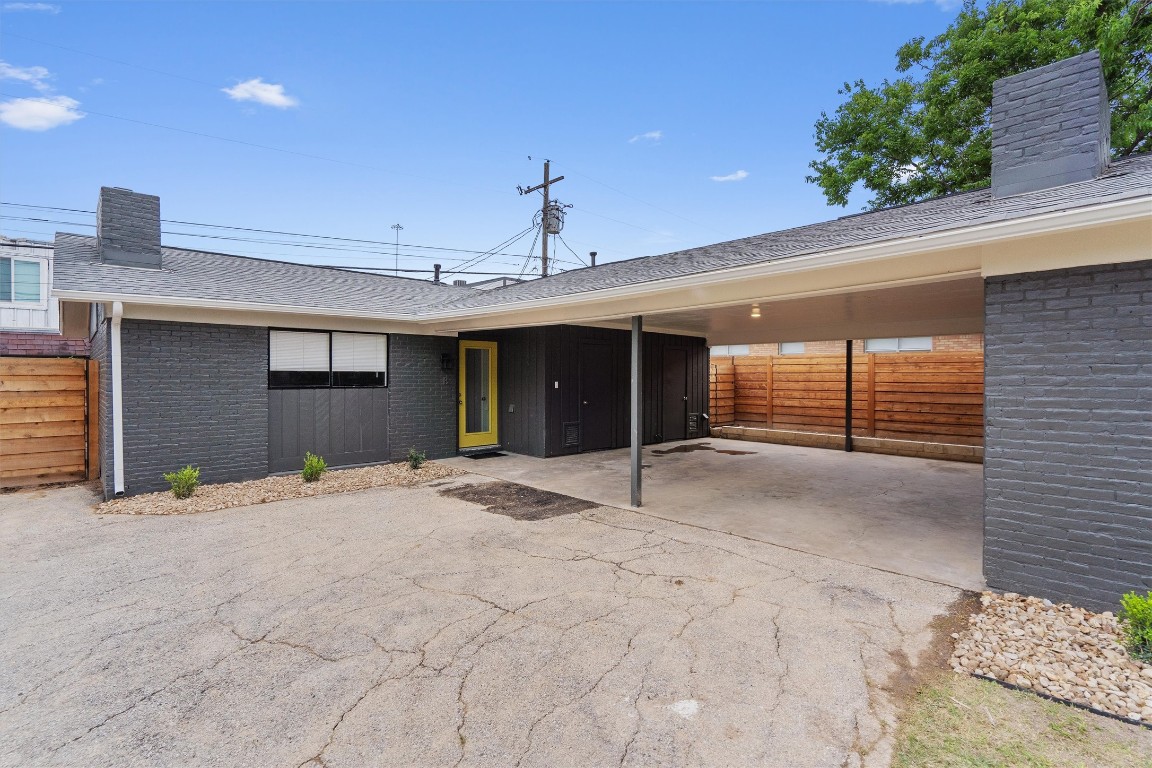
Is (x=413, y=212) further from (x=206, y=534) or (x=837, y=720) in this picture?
(x=837, y=720)

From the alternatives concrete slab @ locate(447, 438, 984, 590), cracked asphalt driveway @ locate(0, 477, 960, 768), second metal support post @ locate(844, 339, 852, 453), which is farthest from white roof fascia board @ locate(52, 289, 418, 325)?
second metal support post @ locate(844, 339, 852, 453)

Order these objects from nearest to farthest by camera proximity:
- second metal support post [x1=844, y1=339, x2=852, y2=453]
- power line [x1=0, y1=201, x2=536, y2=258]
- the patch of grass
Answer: the patch of grass, second metal support post [x1=844, y1=339, x2=852, y2=453], power line [x1=0, y1=201, x2=536, y2=258]

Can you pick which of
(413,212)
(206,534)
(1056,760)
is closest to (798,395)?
(1056,760)

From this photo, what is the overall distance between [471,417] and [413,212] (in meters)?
14.1

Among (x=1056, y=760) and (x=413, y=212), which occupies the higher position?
(x=413, y=212)

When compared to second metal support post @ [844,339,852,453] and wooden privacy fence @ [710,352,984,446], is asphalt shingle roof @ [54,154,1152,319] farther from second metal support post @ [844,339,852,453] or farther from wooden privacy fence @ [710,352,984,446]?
wooden privacy fence @ [710,352,984,446]

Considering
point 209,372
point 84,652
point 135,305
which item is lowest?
point 84,652

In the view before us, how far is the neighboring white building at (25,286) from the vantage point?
12078mm

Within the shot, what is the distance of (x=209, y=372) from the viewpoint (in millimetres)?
6793

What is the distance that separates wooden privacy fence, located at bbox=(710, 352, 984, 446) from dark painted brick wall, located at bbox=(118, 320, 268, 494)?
9.66 meters

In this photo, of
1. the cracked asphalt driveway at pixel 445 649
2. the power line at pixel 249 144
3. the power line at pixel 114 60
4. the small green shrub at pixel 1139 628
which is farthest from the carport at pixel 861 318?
the power line at pixel 249 144

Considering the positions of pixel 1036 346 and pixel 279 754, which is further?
pixel 1036 346

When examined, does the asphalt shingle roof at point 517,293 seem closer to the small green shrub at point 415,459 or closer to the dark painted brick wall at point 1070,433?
the dark painted brick wall at point 1070,433

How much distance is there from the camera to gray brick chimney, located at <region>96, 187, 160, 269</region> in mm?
7004
